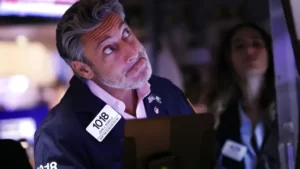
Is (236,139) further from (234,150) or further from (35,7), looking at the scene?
(35,7)

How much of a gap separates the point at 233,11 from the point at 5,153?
80 cm

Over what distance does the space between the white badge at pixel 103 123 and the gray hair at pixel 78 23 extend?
155 mm

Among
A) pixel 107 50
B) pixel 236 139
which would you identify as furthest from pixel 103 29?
pixel 236 139

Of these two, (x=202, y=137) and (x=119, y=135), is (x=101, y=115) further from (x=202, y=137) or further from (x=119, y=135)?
(x=202, y=137)

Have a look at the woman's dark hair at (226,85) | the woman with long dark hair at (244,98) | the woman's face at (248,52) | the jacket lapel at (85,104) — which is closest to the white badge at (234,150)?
the woman with long dark hair at (244,98)

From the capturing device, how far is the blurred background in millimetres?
1403

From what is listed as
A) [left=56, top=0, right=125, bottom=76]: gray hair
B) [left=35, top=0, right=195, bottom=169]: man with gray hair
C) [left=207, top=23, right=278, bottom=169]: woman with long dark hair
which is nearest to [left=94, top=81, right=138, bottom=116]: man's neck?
[left=35, top=0, right=195, bottom=169]: man with gray hair

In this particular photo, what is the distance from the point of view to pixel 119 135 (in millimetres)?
1312

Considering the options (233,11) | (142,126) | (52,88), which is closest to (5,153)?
(52,88)

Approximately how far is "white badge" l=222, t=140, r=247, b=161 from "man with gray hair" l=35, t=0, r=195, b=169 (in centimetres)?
18

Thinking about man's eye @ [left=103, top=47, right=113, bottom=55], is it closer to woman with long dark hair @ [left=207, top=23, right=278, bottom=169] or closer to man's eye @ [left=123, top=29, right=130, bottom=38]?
man's eye @ [left=123, top=29, right=130, bottom=38]

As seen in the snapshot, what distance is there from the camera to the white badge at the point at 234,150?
4.76 ft

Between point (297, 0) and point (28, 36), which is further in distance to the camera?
point (28, 36)

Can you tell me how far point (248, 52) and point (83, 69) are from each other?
0.49 m
